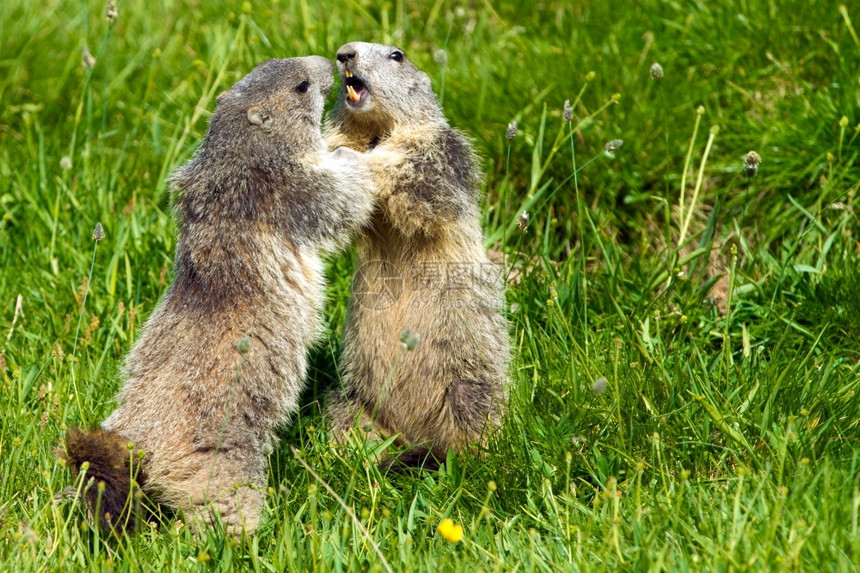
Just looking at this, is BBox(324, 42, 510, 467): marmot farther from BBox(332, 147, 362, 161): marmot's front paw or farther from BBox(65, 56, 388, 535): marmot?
BBox(65, 56, 388, 535): marmot

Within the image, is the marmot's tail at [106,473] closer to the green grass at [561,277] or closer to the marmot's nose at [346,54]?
Result: the green grass at [561,277]

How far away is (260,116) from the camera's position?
454 centimetres

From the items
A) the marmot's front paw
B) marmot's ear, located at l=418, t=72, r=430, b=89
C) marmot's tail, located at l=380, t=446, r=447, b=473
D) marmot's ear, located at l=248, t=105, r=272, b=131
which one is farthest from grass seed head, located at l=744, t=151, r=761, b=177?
marmot's ear, located at l=248, t=105, r=272, b=131

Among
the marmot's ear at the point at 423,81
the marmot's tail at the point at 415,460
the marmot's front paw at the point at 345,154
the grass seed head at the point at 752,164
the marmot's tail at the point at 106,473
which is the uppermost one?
the marmot's ear at the point at 423,81

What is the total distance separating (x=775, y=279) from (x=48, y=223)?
13.9ft

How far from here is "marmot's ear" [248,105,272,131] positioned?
14.9ft

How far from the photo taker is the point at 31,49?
736 centimetres

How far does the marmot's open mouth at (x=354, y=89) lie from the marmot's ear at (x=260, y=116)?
465 mm

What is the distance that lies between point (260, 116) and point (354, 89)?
558 millimetres

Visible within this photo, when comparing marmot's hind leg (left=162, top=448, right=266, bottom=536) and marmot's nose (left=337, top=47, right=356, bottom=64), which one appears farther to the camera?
marmot's nose (left=337, top=47, right=356, bottom=64)

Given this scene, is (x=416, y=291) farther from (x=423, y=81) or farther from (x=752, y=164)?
(x=752, y=164)

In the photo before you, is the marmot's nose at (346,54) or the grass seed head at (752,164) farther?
the marmot's nose at (346,54)

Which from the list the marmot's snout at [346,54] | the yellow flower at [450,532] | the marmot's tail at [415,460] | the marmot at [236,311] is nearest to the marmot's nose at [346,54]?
the marmot's snout at [346,54]

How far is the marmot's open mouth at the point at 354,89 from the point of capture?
15.8 feet
